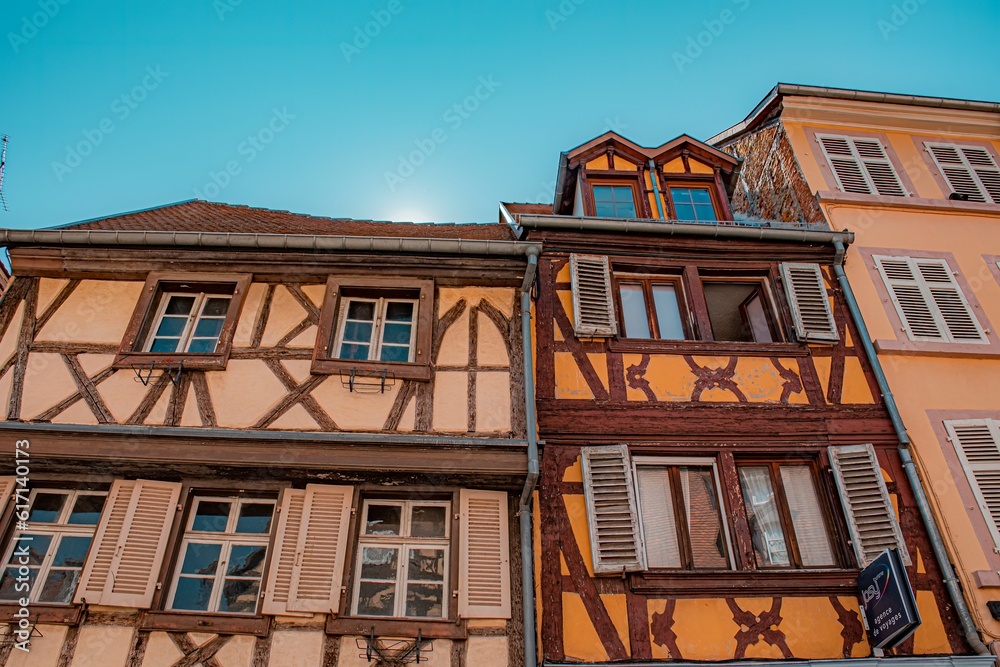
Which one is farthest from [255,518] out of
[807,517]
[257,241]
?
[807,517]

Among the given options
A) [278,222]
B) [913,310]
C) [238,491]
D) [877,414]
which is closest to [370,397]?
[238,491]

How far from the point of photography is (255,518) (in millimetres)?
6664

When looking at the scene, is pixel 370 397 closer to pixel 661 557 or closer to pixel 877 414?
pixel 661 557

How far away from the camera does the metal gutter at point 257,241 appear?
776 centimetres

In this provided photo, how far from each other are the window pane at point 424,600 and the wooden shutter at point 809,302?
4764mm

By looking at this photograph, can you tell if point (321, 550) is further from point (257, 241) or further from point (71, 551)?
point (257, 241)

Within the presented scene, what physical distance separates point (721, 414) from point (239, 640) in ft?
16.1

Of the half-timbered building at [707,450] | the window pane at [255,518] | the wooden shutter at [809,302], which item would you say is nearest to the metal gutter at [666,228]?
the half-timbered building at [707,450]

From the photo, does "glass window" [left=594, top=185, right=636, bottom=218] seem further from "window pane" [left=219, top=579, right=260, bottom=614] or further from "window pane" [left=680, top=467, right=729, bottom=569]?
"window pane" [left=219, top=579, right=260, bottom=614]

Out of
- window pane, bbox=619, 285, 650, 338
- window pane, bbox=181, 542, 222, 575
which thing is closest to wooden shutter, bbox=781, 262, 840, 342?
window pane, bbox=619, 285, 650, 338

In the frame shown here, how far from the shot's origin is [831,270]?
29.2 feet

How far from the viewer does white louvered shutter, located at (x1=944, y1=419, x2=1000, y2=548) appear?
712 cm

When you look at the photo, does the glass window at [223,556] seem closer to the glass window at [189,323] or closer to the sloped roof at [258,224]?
the glass window at [189,323]

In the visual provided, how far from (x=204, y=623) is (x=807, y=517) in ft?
17.9
